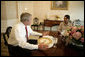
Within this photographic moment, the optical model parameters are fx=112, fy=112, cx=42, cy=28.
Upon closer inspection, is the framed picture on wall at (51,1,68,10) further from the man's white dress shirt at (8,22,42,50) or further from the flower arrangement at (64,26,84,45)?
the flower arrangement at (64,26,84,45)

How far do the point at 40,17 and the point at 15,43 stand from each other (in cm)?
502

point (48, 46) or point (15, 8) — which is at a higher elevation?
point (15, 8)

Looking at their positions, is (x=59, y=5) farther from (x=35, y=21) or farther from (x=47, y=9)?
(x=35, y=21)

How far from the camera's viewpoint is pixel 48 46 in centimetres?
151

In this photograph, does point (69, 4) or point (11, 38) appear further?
point (69, 4)

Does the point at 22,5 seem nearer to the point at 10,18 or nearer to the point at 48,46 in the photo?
the point at 10,18

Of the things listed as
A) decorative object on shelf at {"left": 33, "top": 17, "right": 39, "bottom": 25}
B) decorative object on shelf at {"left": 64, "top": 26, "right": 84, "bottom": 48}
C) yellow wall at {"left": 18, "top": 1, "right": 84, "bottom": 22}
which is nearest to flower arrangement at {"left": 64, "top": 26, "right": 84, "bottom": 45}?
decorative object on shelf at {"left": 64, "top": 26, "right": 84, "bottom": 48}

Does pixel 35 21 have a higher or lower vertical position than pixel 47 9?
lower

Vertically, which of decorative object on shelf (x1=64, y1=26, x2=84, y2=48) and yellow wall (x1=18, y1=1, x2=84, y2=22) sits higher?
yellow wall (x1=18, y1=1, x2=84, y2=22)

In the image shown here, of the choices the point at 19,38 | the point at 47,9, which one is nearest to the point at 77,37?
the point at 19,38

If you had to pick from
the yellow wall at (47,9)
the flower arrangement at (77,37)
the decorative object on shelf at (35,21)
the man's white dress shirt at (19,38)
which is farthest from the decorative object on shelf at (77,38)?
the decorative object on shelf at (35,21)

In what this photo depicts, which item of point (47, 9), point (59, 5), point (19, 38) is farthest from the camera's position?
point (47, 9)

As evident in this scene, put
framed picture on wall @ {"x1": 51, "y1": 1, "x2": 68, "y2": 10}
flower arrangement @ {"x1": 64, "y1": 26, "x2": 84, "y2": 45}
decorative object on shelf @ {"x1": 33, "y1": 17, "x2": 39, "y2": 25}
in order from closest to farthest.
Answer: flower arrangement @ {"x1": 64, "y1": 26, "x2": 84, "y2": 45} → framed picture on wall @ {"x1": 51, "y1": 1, "x2": 68, "y2": 10} → decorative object on shelf @ {"x1": 33, "y1": 17, "x2": 39, "y2": 25}

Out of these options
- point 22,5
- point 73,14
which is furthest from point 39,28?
point 73,14
